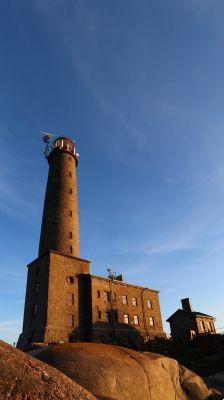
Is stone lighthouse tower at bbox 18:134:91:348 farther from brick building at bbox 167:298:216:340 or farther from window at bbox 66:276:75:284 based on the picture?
brick building at bbox 167:298:216:340

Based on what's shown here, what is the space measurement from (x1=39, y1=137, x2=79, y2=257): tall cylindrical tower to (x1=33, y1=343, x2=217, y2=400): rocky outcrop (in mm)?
31689

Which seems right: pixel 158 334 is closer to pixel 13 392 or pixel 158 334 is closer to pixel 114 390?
pixel 114 390

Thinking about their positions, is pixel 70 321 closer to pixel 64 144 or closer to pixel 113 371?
pixel 113 371

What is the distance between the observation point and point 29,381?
4523 millimetres

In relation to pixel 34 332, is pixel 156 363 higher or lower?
lower

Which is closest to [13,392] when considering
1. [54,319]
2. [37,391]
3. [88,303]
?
[37,391]

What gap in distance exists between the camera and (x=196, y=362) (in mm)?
26250

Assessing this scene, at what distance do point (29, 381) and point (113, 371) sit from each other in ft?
14.2

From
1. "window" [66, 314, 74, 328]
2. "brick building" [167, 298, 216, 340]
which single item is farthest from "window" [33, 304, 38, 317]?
"brick building" [167, 298, 216, 340]

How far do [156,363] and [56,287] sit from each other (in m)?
27.8

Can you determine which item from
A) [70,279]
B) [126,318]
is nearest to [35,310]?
[70,279]

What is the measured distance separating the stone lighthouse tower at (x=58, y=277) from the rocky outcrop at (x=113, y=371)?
25.2 meters

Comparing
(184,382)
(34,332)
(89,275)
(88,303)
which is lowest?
(184,382)

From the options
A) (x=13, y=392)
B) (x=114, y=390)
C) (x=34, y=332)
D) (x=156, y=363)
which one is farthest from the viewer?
(x=34, y=332)
